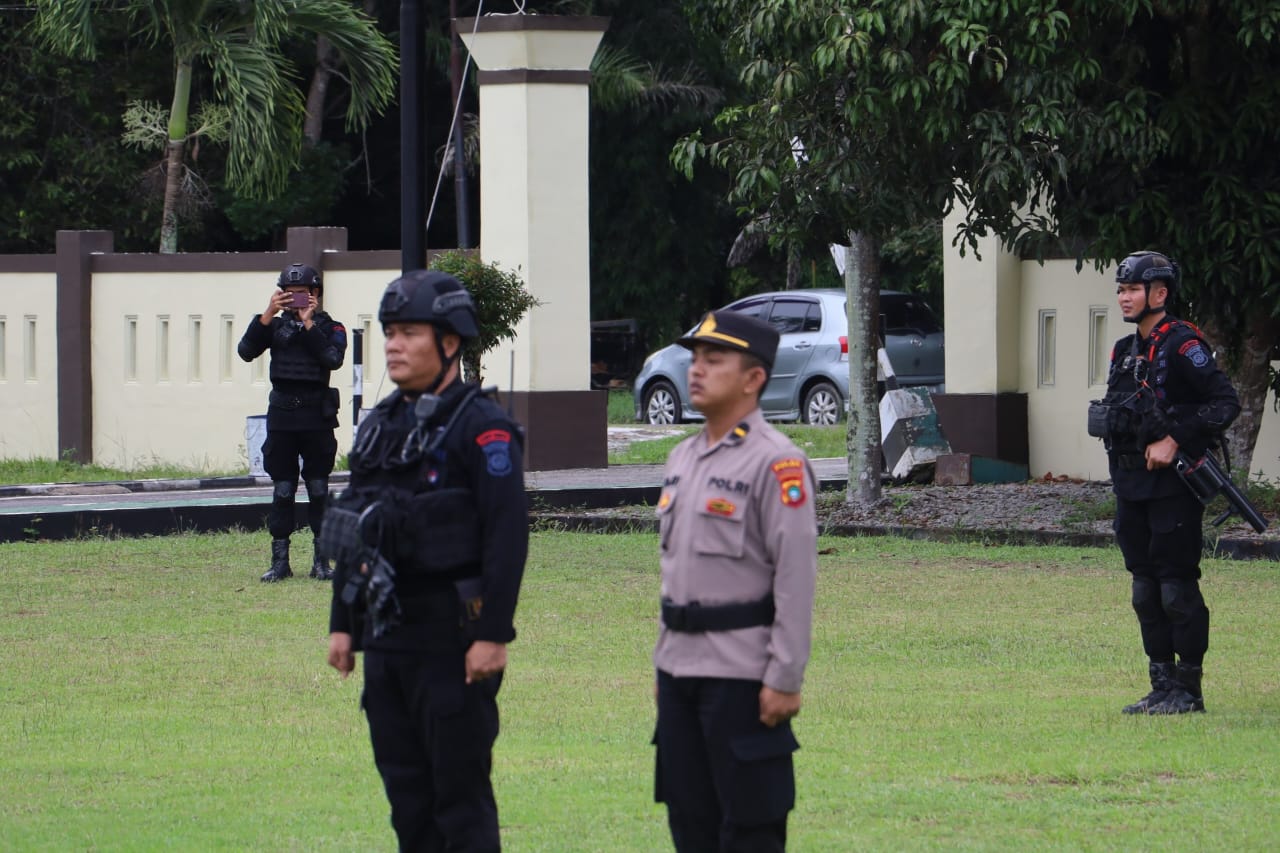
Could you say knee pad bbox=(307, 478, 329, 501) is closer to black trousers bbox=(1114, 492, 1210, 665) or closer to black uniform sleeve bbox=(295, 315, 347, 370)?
black uniform sleeve bbox=(295, 315, 347, 370)

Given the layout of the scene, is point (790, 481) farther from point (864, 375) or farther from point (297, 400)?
point (864, 375)

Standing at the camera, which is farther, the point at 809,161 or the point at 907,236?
the point at 907,236

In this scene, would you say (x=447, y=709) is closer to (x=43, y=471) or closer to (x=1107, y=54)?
(x=1107, y=54)

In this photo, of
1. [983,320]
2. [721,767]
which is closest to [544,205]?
[983,320]

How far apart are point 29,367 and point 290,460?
11.0 metres

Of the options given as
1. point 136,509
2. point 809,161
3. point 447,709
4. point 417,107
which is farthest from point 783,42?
point 447,709

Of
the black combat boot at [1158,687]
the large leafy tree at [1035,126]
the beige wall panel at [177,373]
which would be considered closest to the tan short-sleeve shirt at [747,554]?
the black combat boot at [1158,687]

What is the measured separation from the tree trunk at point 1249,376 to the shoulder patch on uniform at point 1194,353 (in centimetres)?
746

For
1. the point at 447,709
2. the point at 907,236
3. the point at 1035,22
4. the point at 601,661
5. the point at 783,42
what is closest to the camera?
the point at 447,709

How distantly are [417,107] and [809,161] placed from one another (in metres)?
4.07

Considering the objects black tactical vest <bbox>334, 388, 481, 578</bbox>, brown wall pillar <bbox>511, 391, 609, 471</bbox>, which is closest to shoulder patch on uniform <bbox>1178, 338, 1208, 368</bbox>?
black tactical vest <bbox>334, 388, 481, 578</bbox>

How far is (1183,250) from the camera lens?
1527 centimetres

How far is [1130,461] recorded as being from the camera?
8734 millimetres

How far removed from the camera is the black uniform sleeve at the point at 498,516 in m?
5.45
